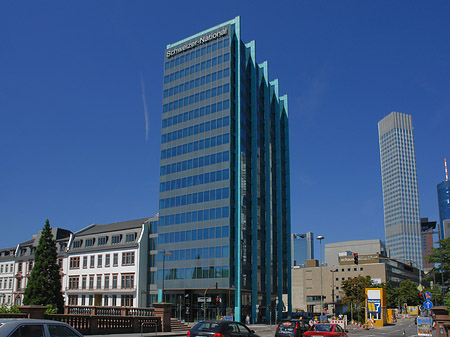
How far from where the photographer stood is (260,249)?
80.8 m

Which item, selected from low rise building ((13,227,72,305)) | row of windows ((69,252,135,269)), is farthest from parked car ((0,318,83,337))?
low rise building ((13,227,72,305))

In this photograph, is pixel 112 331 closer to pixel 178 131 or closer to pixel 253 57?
pixel 178 131

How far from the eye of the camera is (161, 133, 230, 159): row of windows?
246ft

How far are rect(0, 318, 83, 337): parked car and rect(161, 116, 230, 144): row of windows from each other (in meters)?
63.7

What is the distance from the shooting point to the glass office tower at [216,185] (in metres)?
72.8

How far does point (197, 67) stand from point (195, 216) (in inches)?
1019

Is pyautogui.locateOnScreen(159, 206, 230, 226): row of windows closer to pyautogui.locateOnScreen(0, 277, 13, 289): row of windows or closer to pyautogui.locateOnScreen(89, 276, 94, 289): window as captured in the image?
pyautogui.locateOnScreen(89, 276, 94, 289): window

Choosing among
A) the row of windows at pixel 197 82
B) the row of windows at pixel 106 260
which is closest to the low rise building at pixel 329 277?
the row of windows at pixel 106 260

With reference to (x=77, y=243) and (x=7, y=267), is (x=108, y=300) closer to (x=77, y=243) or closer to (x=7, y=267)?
(x=77, y=243)

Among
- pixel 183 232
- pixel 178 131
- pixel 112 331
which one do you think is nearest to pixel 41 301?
pixel 112 331

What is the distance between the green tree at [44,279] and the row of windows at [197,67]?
41.7 metres

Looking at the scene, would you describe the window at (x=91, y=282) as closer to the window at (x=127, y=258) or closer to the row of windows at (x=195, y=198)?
the window at (x=127, y=258)

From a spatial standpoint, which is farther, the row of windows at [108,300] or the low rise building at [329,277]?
the low rise building at [329,277]

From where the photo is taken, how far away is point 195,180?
77.2 meters
